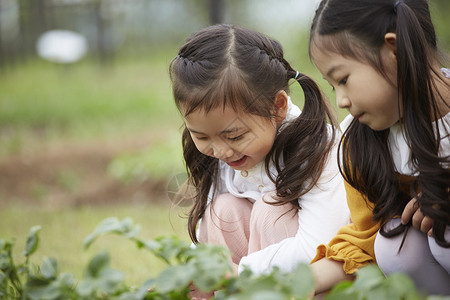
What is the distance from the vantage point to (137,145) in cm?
556

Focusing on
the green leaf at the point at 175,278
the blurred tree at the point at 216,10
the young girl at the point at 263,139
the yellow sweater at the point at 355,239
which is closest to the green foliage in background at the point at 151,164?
the blurred tree at the point at 216,10

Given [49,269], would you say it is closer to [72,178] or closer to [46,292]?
[46,292]

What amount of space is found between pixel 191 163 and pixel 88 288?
3.94ft

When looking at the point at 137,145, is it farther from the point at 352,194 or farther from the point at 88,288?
the point at 88,288

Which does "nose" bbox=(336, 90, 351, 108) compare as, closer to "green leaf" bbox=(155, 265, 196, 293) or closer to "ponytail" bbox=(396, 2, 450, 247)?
"ponytail" bbox=(396, 2, 450, 247)

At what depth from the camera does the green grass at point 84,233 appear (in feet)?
8.95

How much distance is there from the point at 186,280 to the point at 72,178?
4.12 m

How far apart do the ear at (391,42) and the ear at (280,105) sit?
532 millimetres

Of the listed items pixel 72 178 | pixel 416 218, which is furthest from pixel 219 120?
pixel 72 178

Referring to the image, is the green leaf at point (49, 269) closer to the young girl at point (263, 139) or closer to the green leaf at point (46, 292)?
the green leaf at point (46, 292)

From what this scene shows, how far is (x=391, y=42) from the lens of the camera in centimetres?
147

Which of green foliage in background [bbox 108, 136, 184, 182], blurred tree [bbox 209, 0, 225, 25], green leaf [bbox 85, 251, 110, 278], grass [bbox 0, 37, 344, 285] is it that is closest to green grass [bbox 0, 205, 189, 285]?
grass [bbox 0, 37, 344, 285]

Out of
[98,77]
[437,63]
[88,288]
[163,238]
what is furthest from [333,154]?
[98,77]

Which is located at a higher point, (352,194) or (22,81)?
(352,194)
